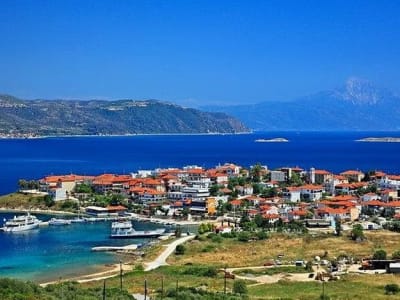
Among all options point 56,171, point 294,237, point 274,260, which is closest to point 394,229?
point 294,237

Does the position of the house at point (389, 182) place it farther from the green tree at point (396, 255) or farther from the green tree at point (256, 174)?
the green tree at point (396, 255)

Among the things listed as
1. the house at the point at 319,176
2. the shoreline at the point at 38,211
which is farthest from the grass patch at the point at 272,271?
the house at the point at 319,176

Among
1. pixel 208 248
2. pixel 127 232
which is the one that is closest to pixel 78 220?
pixel 127 232

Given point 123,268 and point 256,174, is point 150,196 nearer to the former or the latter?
point 256,174

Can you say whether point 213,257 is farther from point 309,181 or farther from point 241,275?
point 309,181

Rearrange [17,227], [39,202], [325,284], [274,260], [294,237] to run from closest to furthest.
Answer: [325,284]
[274,260]
[294,237]
[17,227]
[39,202]

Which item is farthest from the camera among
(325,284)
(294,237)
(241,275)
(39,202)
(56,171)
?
(56,171)
